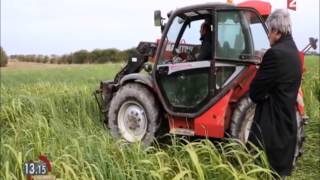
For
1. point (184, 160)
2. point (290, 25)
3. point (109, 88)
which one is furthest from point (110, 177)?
point (109, 88)

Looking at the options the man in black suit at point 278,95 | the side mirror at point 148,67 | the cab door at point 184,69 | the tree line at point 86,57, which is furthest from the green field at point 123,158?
the tree line at point 86,57

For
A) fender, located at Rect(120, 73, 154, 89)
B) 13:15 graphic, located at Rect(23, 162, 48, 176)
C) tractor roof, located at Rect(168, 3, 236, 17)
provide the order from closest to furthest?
1. 13:15 graphic, located at Rect(23, 162, 48, 176)
2. tractor roof, located at Rect(168, 3, 236, 17)
3. fender, located at Rect(120, 73, 154, 89)

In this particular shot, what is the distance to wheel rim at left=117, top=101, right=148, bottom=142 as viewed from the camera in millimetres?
7227

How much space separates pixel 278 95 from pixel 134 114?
309 centimetres

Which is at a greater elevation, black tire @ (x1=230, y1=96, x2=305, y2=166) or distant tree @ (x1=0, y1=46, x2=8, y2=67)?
black tire @ (x1=230, y1=96, x2=305, y2=166)

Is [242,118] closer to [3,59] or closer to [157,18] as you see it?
[157,18]

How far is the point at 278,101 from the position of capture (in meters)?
4.54

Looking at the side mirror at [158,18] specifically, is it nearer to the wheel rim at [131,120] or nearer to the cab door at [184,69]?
the cab door at [184,69]

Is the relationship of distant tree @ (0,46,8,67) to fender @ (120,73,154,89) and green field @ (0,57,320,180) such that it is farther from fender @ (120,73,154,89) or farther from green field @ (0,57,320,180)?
green field @ (0,57,320,180)

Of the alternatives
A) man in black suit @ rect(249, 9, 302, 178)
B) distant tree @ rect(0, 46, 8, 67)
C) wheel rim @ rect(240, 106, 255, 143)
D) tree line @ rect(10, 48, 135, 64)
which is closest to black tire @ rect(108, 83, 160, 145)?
wheel rim @ rect(240, 106, 255, 143)

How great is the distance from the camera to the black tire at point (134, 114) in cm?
706

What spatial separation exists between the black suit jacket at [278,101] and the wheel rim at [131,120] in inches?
107

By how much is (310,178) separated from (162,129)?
6.89 feet

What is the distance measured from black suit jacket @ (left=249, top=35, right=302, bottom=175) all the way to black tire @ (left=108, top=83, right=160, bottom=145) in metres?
2.47
